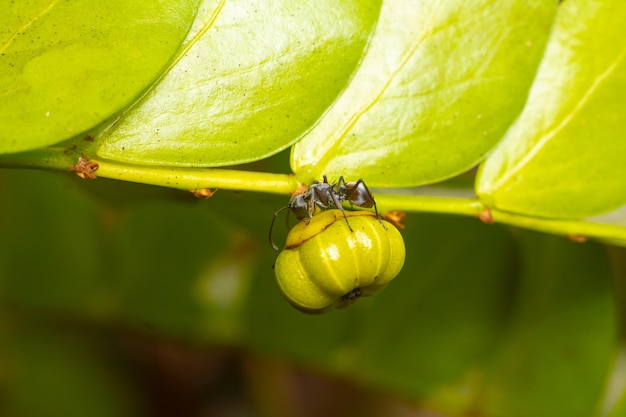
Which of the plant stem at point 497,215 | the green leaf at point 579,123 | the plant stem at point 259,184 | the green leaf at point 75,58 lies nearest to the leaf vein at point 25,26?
the green leaf at point 75,58

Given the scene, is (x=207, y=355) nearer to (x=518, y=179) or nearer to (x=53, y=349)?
(x=53, y=349)

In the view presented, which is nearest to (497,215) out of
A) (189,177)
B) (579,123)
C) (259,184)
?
(579,123)

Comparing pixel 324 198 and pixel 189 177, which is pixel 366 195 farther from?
pixel 189 177

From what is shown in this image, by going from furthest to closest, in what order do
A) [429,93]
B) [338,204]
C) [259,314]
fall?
[259,314] → [429,93] → [338,204]

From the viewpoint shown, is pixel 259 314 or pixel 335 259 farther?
pixel 259 314

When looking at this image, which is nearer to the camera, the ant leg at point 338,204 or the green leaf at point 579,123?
the ant leg at point 338,204

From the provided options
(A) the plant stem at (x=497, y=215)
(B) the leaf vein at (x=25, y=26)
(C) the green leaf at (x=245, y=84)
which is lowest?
(A) the plant stem at (x=497, y=215)

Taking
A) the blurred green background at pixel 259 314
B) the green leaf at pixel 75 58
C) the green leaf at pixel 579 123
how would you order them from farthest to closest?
the blurred green background at pixel 259 314 < the green leaf at pixel 579 123 < the green leaf at pixel 75 58

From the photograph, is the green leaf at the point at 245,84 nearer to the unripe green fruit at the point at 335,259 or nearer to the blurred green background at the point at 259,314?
the unripe green fruit at the point at 335,259
